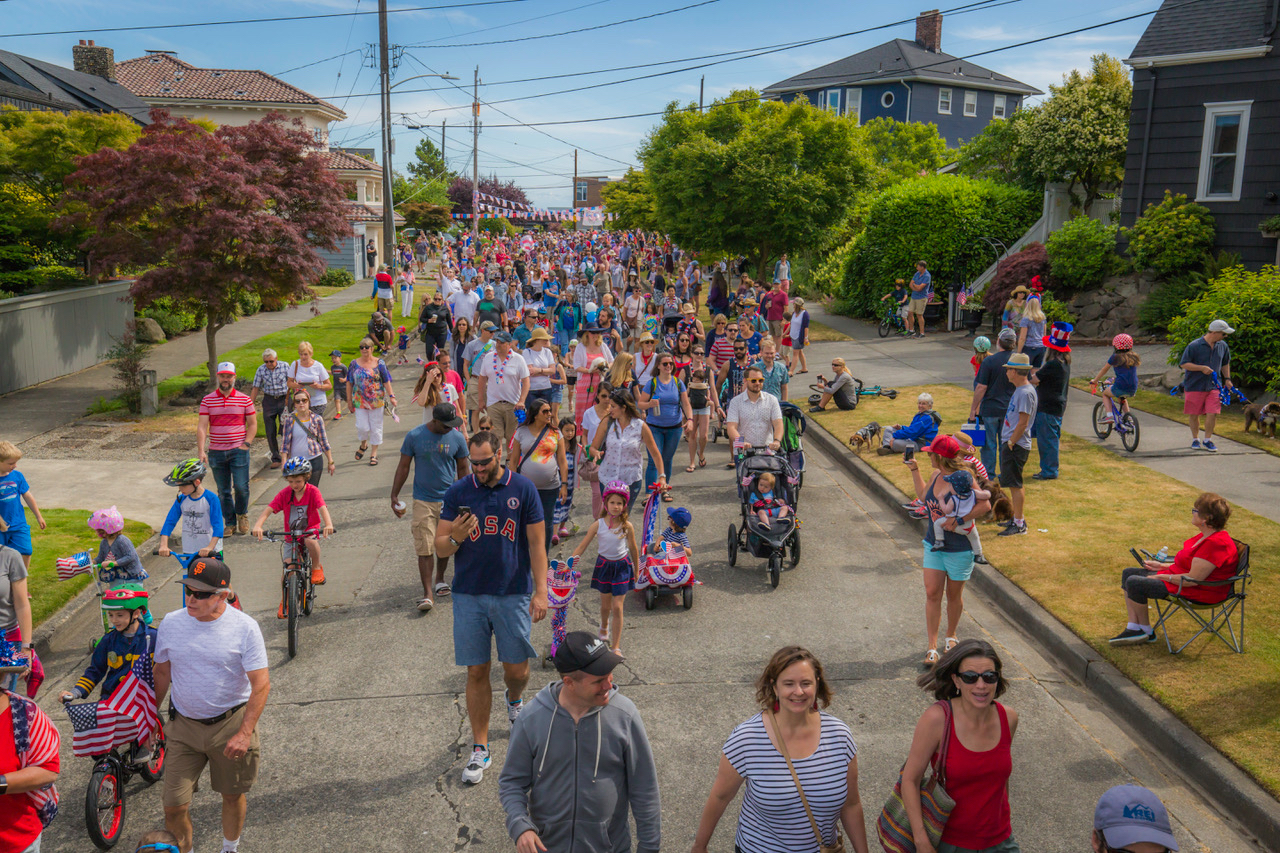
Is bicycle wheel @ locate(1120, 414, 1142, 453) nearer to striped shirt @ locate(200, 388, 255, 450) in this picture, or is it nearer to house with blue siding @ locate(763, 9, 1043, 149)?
striped shirt @ locate(200, 388, 255, 450)

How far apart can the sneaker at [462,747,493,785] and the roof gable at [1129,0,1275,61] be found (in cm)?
2168

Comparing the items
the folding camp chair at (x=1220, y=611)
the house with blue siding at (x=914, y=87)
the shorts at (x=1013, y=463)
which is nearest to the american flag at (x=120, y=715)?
the folding camp chair at (x=1220, y=611)

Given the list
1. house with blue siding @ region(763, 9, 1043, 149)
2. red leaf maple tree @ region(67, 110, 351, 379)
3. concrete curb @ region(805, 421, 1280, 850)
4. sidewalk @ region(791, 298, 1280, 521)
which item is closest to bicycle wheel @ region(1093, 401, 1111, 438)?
sidewalk @ region(791, 298, 1280, 521)

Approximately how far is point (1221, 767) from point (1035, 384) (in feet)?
19.9

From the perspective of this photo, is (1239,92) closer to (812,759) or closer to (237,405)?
(237,405)

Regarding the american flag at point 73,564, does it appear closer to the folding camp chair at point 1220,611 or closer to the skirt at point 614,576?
the skirt at point 614,576

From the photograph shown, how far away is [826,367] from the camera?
21781 millimetres

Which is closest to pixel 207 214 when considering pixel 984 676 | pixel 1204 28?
pixel 984 676

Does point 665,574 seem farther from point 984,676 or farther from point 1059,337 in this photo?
point 1059,337

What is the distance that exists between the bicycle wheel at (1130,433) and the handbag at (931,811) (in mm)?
10772

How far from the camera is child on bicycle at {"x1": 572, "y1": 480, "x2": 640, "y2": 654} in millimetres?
7527

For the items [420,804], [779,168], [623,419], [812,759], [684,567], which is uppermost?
[779,168]

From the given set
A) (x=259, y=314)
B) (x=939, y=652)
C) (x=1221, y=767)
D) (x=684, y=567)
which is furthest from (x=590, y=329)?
(x=259, y=314)

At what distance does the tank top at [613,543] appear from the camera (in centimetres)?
755
